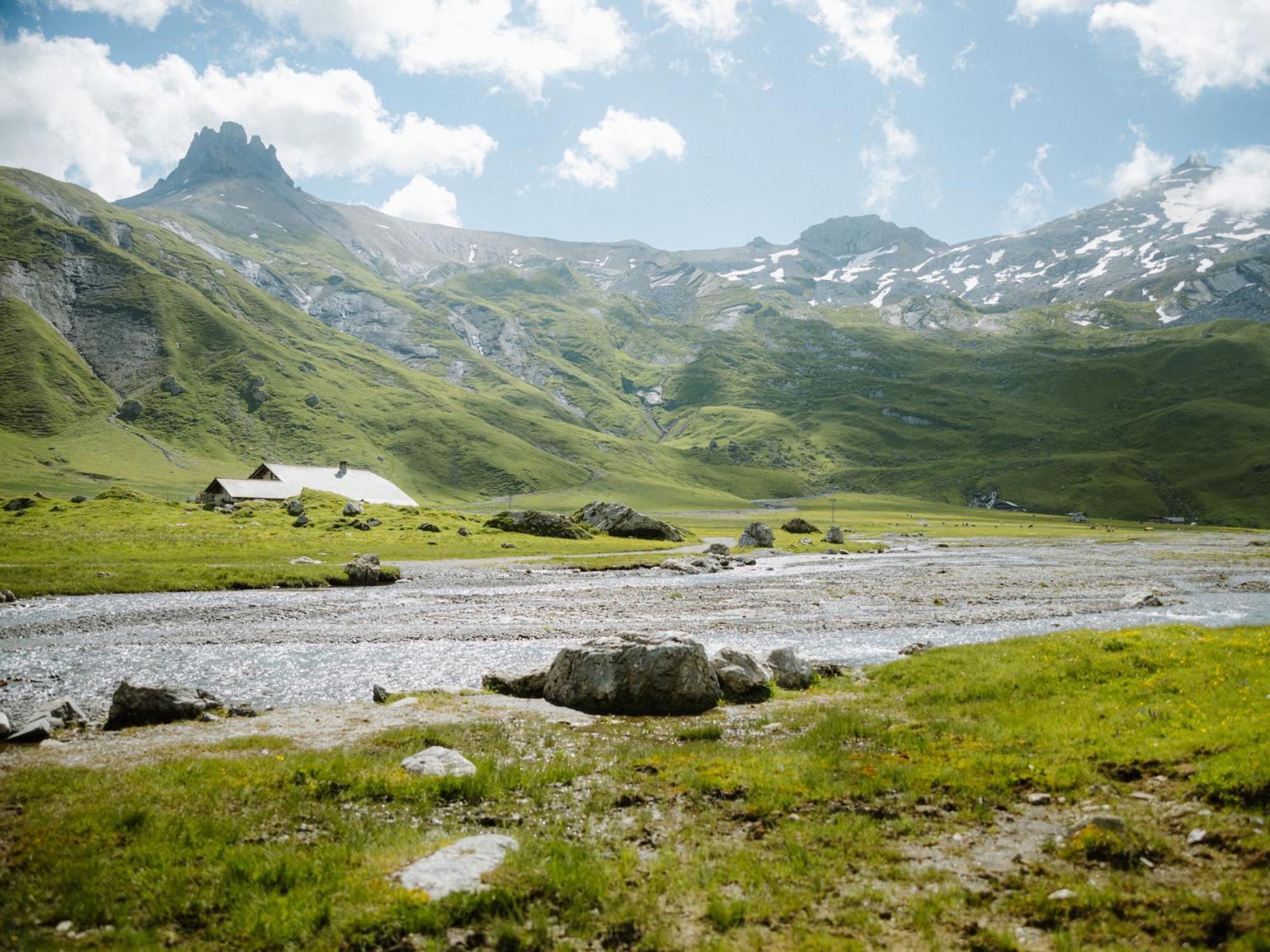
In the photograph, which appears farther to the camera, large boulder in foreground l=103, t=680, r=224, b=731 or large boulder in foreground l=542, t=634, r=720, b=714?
large boulder in foreground l=542, t=634, r=720, b=714

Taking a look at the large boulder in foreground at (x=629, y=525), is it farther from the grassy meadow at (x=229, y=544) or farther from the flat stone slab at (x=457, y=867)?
the flat stone slab at (x=457, y=867)

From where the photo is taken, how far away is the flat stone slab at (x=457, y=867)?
1051 cm

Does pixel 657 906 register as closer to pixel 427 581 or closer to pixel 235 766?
pixel 235 766

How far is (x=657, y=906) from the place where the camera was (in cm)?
1028

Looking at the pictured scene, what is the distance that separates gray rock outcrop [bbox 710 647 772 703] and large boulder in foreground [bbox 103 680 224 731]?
18.5 metres

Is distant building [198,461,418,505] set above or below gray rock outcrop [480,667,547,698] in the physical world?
above

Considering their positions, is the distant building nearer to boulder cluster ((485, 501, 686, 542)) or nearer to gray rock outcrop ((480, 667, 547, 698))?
boulder cluster ((485, 501, 686, 542))

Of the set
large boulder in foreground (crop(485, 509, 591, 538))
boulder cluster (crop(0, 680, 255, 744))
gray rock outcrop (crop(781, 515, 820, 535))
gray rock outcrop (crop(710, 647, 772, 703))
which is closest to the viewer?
boulder cluster (crop(0, 680, 255, 744))

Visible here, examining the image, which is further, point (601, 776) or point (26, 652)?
point (26, 652)

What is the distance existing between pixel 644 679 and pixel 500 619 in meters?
23.8

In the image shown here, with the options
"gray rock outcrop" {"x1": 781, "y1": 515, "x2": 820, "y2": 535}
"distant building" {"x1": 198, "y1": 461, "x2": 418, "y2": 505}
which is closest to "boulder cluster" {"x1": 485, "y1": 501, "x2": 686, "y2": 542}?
"gray rock outcrop" {"x1": 781, "y1": 515, "x2": 820, "y2": 535}

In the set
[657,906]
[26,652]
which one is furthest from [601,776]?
[26,652]

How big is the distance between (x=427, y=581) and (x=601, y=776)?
51924mm

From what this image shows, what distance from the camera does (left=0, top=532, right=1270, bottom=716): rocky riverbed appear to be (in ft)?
101
